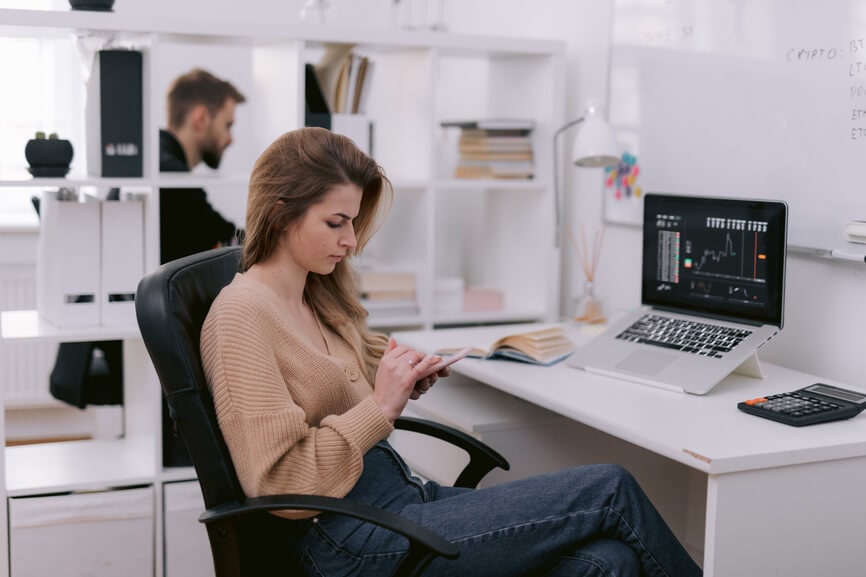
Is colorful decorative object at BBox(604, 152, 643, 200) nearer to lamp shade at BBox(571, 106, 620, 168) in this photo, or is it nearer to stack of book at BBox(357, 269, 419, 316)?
lamp shade at BBox(571, 106, 620, 168)

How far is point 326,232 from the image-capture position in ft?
5.71

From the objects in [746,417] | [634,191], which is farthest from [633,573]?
[634,191]

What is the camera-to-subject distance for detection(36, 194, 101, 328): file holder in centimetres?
253

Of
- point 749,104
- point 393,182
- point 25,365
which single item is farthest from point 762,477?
point 25,365

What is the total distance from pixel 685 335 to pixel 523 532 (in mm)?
756

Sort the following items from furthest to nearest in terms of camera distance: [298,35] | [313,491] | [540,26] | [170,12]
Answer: [170,12] < [540,26] < [298,35] < [313,491]

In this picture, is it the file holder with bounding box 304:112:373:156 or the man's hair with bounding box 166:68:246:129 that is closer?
the file holder with bounding box 304:112:373:156

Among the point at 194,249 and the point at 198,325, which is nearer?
the point at 198,325

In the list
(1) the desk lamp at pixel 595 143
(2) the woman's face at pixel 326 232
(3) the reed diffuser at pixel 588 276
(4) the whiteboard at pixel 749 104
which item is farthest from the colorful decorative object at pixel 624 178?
(2) the woman's face at pixel 326 232

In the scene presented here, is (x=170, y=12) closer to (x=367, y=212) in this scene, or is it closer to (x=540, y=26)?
(x=540, y=26)

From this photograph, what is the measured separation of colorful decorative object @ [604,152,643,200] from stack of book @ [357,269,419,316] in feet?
2.06

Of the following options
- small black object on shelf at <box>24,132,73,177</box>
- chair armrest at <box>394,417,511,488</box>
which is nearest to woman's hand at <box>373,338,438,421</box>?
chair armrest at <box>394,417,511,488</box>

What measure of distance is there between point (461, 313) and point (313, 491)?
1.48m

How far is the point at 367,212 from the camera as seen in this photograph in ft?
6.31
